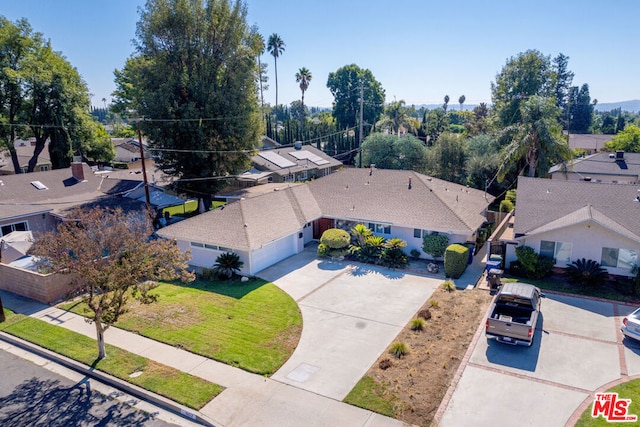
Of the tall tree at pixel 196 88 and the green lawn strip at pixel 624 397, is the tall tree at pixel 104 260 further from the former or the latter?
the tall tree at pixel 196 88

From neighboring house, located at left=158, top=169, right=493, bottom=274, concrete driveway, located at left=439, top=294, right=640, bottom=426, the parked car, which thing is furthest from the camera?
neighboring house, located at left=158, top=169, right=493, bottom=274

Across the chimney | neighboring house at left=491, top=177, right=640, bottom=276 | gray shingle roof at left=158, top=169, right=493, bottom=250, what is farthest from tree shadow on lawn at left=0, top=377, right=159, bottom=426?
the chimney

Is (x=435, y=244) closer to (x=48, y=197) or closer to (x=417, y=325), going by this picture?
(x=417, y=325)

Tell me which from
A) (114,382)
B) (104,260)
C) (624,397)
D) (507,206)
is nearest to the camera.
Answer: (624,397)

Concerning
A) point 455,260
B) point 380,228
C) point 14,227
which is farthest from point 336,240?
point 14,227

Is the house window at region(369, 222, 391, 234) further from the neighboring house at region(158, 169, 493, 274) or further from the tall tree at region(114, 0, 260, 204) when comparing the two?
the tall tree at region(114, 0, 260, 204)

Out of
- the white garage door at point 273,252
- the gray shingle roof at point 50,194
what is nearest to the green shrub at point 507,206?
the white garage door at point 273,252

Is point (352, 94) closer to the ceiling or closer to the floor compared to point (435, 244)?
closer to the ceiling
